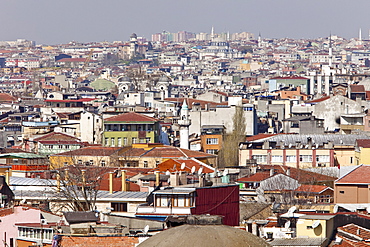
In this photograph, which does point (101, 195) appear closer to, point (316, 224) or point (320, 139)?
point (316, 224)

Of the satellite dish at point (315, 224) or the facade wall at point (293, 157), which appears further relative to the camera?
the facade wall at point (293, 157)

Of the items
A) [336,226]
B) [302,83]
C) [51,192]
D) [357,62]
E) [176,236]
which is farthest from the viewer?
[357,62]

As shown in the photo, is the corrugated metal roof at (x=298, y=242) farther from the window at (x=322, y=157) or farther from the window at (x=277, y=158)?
the window at (x=277, y=158)

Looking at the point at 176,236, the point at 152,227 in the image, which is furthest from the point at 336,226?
the point at 176,236

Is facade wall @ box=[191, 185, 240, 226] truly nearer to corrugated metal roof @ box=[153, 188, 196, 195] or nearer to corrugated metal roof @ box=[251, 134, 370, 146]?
corrugated metal roof @ box=[153, 188, 196, 195]

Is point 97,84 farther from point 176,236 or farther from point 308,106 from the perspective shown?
point 176,236

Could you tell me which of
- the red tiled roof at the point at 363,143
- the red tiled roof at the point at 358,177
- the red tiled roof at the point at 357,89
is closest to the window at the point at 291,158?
the red tiled roof at the point at 363,143

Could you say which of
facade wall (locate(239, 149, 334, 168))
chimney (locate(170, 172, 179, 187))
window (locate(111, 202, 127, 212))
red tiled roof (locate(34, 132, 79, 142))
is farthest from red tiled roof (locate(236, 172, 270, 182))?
red tiled roof (locate(34, 132, 79, 142))
